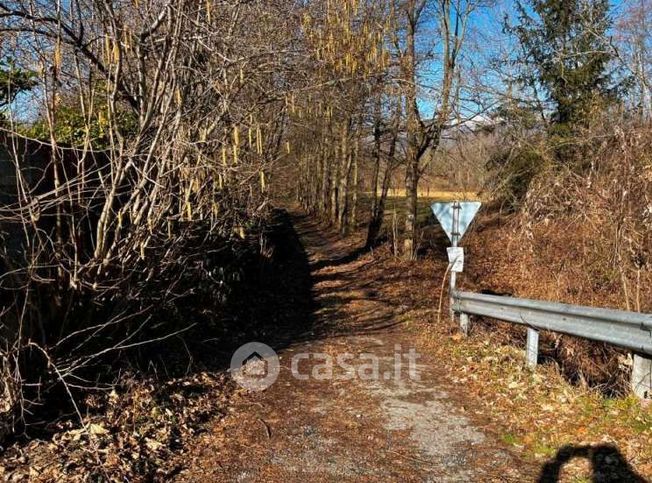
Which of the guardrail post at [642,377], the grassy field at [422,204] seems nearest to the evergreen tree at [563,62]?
the grassy field at [422,204]

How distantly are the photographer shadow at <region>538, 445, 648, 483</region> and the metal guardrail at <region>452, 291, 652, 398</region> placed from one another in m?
0.80

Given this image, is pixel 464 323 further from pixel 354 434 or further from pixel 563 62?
pixel 563 62

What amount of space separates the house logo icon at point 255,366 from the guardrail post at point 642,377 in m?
3.83

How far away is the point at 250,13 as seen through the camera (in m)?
7.99

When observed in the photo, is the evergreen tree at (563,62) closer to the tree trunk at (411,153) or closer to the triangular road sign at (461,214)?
the tree trunk at (411,153)

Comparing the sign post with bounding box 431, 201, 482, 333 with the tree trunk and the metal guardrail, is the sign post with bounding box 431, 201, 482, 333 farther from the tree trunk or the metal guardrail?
the tree trunk

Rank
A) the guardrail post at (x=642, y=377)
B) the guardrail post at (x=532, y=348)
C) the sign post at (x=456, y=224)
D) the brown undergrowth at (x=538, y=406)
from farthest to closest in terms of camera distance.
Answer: the sign post at (x=456, y=224), the guardrail post at (x=532, y=348), the guardrail post at (x=642, y=377), the brown undergrowth at (x=538, y=406)

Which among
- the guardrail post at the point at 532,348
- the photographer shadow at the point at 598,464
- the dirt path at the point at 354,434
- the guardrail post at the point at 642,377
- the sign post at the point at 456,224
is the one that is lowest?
the dirt path at the point at 354,434

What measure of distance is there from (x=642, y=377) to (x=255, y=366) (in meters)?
4.61

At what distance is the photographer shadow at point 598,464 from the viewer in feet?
13.7

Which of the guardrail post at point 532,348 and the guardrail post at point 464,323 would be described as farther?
the guardrail post at point 464,323

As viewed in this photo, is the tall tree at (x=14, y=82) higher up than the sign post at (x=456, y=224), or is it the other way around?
the tall tree at (x=14, y=82)

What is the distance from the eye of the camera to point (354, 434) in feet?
17.5

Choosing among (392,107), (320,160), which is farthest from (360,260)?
(320,160)
